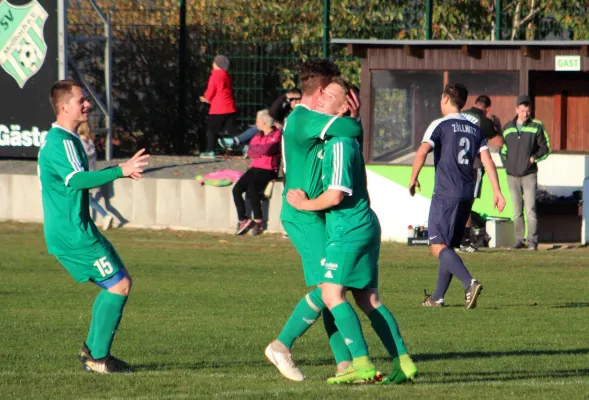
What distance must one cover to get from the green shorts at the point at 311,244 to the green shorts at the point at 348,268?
14 cm

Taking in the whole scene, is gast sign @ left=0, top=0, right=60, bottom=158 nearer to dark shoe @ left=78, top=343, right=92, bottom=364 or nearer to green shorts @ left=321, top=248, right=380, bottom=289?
dark shoe @ left=78, top=343, right=92, bottom=364

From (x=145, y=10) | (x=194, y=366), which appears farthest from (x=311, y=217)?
(x=145, y=10)

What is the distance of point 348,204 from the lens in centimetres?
738

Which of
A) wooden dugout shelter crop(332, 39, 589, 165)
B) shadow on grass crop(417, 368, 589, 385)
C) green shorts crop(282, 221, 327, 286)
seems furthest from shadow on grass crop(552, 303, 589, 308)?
wooden dugout shelter crop(332, 39, 589, 165)

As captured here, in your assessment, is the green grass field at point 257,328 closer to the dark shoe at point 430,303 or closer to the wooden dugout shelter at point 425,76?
the dark shoe at point 430,303

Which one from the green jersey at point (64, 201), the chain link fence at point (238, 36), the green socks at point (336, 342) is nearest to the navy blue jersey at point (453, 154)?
the green socks at point (336, 342)

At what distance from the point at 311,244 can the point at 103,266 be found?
1.38 meters

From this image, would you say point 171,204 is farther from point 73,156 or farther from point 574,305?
point 73,156

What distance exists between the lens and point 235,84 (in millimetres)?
Answer: 23016

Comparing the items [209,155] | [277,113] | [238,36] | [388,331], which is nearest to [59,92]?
[388,331]

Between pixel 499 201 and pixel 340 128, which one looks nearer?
pixel 340 128

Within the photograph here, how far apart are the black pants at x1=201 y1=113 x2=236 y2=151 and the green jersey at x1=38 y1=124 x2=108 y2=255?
14268 millimetres

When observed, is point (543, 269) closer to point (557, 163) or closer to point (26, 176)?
point (557, 163)

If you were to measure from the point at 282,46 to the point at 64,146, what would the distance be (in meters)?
15.1
